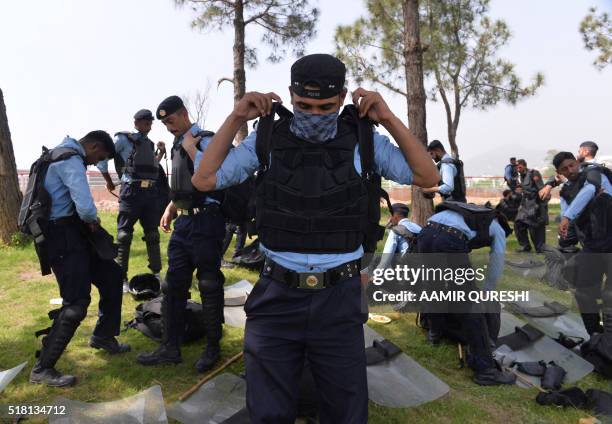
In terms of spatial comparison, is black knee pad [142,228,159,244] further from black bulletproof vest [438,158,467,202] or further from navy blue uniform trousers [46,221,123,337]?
black bulletproof vest [438,158,467,202]

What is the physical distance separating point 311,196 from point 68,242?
7.69 feet

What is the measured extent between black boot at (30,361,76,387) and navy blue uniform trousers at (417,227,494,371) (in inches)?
120

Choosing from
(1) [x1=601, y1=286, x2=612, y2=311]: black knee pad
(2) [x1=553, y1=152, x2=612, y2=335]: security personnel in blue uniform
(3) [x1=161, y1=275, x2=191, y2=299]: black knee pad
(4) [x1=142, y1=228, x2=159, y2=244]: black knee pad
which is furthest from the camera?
(4) [x1=142, y1=228, x2=159, y2=244]: black knee pad

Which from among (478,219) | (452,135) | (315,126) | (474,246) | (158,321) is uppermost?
(452,135)

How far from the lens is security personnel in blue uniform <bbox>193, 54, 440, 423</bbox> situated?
2010 mm

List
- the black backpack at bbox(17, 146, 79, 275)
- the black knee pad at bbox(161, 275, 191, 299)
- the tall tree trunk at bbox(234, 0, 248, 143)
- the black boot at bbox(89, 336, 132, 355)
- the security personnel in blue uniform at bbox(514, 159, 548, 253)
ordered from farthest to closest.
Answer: the tall tree trunk at bbox(234, 0, 248, 143)
the security personnel in blue uniform at bbox(514, 159, 548, 253)
the black boot at bbox(89, 336, 132, 355)
the black knee pad at bbox(161, 275, 191, 299)
the black backpack at bbox(17, 146, 79, 275)

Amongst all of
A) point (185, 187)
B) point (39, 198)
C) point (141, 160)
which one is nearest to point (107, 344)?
point (39, 198)

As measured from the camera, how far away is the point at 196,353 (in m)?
4.08

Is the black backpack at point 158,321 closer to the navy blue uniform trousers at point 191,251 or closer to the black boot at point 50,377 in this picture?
the navy blue uniform trousers at point 191,251

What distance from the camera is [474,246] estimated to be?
4055mm

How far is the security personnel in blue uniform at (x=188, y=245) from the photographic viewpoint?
3648 mm

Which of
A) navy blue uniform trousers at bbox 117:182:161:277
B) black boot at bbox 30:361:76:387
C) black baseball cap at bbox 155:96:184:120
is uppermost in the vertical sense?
black baseball cap at bbox 155:96:184:120

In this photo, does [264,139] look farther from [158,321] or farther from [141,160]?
[141,160]

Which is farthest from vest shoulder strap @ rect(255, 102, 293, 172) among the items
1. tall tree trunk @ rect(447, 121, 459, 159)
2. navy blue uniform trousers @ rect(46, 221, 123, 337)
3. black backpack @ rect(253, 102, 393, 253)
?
tall tree trunk @ rect(447, 121, 459, 159)
